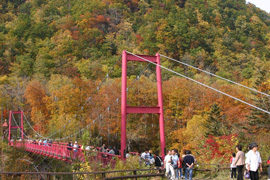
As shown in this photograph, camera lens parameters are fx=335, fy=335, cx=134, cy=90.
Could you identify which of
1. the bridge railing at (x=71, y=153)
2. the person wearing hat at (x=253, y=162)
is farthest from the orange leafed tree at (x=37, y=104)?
the person wearing hat at (x=253, y=162)

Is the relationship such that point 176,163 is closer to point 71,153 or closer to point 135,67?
point 71,153

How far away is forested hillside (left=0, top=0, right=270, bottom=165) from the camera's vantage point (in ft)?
103

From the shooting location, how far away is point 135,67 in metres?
53.1

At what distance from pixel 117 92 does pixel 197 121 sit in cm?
920

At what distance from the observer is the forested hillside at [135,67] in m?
31.3

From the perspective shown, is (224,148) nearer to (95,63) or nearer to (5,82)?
(5,82)

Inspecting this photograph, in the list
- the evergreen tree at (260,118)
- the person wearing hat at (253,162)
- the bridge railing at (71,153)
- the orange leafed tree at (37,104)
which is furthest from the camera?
the orange leafed tree at (37,104)

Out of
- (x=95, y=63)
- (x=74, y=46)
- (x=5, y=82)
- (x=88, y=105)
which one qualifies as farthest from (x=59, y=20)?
(x=88, y=105)

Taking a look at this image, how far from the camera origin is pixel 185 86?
38.1 meters

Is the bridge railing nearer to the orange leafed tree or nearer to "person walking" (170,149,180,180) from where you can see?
"person walking" (170,149,180,180)

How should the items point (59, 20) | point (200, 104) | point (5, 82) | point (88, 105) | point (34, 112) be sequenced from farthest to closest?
point (59, 20) < point (5, 82) < point (34, 112) < point (88, 105) < point (200, 104)

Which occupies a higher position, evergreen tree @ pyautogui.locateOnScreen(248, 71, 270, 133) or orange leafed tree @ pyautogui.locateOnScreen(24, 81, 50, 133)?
orange leafed tree @ pyautogui.locateOnScreen(24, 81, 50, 133)

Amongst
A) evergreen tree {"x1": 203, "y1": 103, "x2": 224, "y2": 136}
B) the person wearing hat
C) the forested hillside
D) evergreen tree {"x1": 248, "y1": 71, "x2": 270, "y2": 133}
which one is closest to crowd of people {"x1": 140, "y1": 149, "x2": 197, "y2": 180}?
the person wearing hat

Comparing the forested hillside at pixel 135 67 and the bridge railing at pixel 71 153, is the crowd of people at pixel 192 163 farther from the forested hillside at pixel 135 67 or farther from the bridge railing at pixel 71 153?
the forested hillside at pixel 135 67
